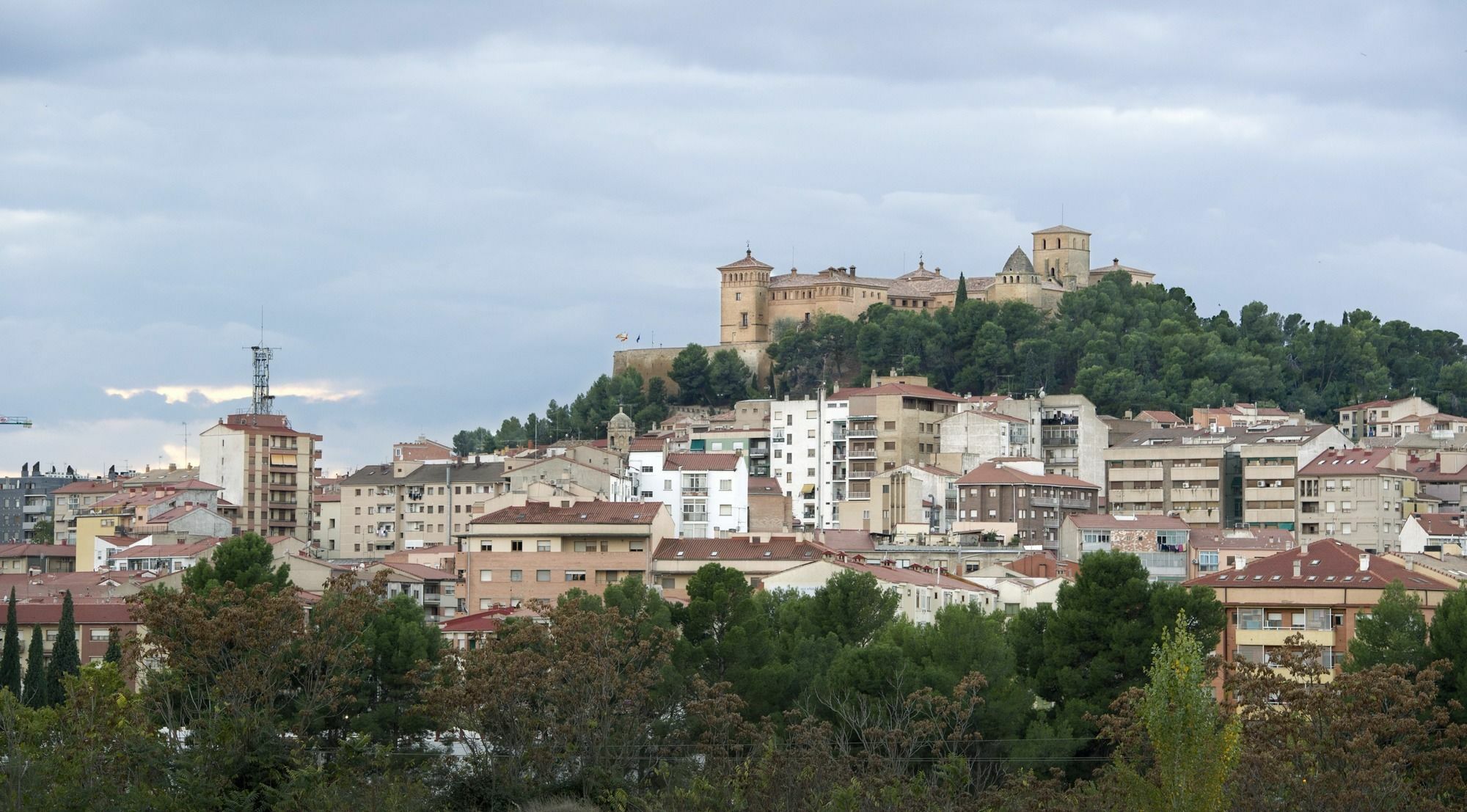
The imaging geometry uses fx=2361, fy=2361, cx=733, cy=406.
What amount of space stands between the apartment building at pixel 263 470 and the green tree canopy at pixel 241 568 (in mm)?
47961

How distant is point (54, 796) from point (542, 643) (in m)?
10.4

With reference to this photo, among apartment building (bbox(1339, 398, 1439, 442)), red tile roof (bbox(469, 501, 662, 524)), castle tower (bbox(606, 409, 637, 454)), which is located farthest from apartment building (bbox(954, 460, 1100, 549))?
apartment building (bbox(1339, 398, 1439, 442))

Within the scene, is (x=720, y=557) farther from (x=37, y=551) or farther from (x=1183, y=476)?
(x=1183, y=476)

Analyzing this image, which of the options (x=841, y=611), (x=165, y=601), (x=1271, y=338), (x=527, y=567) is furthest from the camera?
(x=1271, y=338)

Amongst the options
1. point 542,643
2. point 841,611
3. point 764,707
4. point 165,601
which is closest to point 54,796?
point 165,601

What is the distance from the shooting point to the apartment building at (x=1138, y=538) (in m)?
79.3

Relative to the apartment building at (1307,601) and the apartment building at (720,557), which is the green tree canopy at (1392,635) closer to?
the apartment building at (1307,601)

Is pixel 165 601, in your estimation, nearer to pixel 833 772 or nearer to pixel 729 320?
pixel 833 772

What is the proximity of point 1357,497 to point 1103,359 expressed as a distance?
29.0 meters

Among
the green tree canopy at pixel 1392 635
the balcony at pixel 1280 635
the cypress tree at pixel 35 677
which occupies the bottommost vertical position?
the cypress tree at pixel 35 677

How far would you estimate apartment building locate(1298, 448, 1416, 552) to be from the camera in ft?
299

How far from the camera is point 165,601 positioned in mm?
39094

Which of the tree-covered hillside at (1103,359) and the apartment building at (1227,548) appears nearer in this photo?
the apartment building at (1227,548)

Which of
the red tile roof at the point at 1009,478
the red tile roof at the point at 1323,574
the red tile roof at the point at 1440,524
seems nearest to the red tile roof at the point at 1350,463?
the red tile roof at the point at 1440,524
